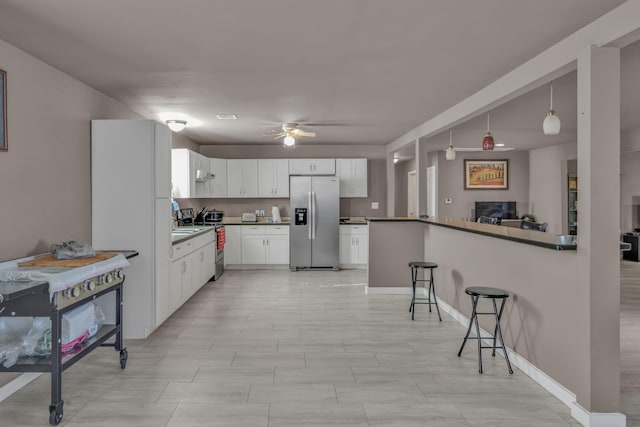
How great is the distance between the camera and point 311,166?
821cm

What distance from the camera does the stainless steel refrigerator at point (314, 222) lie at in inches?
307

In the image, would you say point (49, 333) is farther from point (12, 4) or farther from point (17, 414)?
point (12, 4)

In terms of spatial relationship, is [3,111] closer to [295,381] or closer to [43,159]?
[43,159]

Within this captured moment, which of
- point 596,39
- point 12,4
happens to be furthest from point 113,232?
point 596,39

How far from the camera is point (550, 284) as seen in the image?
2916 mm

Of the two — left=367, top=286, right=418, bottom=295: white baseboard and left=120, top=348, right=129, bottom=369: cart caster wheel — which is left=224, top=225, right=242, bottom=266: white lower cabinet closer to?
left=367, top=286, right=418, bottom=295: white baseboard

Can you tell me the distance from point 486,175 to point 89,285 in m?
8.78

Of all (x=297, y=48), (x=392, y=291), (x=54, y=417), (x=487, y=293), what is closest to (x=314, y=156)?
(x=392, y=291)

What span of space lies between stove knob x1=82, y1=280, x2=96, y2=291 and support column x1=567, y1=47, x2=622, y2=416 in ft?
10.2

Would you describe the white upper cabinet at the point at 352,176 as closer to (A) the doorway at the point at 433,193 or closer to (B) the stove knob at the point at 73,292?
(A) the doorway at the point at 433,193

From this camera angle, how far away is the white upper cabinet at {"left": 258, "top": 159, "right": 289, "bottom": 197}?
823cm

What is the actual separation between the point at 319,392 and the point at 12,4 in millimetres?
2965

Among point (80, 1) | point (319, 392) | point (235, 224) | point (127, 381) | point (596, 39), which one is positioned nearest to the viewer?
point (80, 1)

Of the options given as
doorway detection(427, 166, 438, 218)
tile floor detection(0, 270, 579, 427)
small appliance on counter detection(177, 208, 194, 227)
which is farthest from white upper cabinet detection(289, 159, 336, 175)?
tile floor detection(0, 270, 579, 427)
